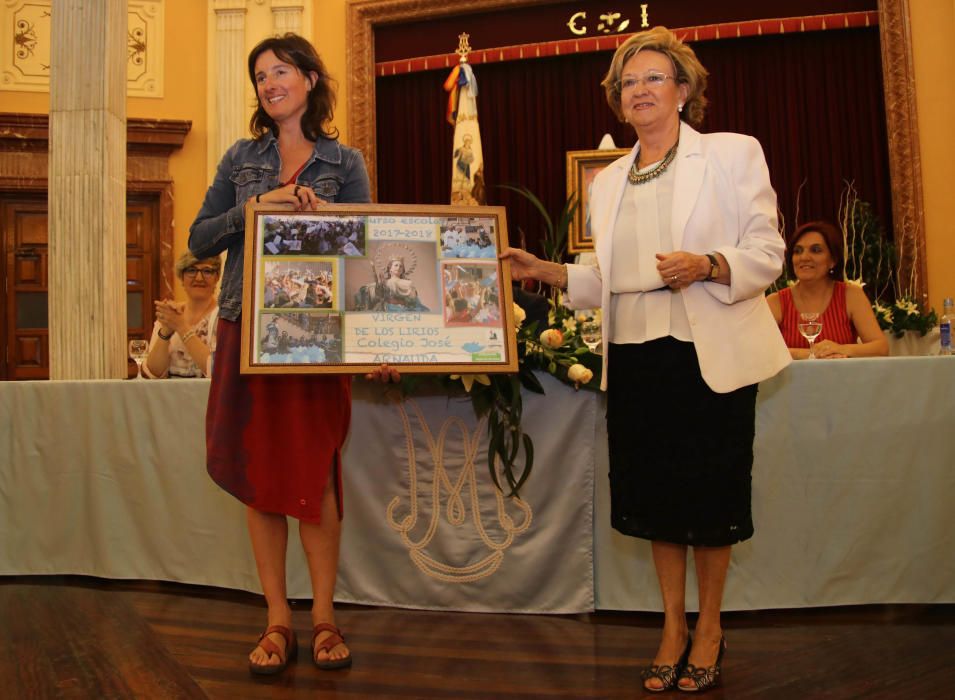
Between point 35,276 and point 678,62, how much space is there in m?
6.81

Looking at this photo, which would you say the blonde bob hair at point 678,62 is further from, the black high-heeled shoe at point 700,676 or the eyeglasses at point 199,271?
the eyeglasses at point 199,271

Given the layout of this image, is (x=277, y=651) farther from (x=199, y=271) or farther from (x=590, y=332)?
(x=199, y=271)

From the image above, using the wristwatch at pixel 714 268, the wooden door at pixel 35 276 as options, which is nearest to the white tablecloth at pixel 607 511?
the wristwatch at pixel 714 268

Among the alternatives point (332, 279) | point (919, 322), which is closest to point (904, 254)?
point (919, 322)

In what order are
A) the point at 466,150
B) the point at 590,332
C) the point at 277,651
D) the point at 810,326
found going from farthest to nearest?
the point at 466,150 < the point at 590,332 < the point at 810,326 < the point at 277,651

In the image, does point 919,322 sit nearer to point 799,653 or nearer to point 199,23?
point 799,653

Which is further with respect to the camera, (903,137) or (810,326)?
(903,137)

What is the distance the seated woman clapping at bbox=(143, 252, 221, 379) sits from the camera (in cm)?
357

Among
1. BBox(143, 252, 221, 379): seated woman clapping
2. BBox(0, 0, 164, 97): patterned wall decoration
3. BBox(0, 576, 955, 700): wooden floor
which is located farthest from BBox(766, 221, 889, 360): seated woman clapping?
BBox(0, 0, 164, 97): patterned wall decoration

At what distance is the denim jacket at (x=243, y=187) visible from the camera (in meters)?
2.18

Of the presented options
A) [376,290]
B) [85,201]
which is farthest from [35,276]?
[376,290]

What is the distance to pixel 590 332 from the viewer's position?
3.25 m

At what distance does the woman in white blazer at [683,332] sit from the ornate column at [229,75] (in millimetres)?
5814

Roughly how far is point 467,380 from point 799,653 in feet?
3.73
